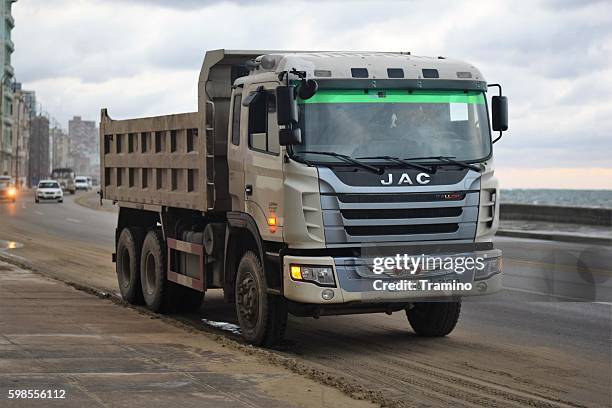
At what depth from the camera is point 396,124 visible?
10938 millimetres

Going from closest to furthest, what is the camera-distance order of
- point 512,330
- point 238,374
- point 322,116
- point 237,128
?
1. point 238,374
2. point 322,116
3. point 237,128
4. point 512,330

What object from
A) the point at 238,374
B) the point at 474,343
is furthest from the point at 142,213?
the point at 238,374

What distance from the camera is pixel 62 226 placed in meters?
38.4

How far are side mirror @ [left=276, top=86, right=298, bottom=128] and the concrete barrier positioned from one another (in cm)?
2683

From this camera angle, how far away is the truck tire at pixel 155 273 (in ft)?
47.0

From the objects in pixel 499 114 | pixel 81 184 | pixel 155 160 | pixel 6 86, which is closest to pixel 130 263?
pixel 155 160

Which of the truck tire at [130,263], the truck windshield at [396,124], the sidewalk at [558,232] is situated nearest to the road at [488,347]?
the truck tire at [130,263]

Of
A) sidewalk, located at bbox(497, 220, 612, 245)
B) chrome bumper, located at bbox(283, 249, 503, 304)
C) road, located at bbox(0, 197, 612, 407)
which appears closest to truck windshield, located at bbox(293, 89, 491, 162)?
chrome bumper, located at bbox(283, 249, 503, 304)

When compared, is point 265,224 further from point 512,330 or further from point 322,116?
point 512,330

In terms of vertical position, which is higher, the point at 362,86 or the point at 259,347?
the point at 362,86

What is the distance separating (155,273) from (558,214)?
26.3m

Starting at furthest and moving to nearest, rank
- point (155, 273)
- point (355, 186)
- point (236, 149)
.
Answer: point (155, 273) → point (236, 149) → point (355, 186)

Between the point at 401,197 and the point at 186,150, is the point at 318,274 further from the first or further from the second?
the point at 186,150

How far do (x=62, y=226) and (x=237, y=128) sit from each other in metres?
27.8
